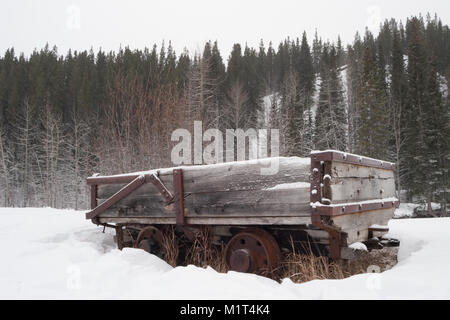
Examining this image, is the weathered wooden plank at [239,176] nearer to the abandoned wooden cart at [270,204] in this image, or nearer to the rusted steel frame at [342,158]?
the abandoned wooden cart at [270,204]

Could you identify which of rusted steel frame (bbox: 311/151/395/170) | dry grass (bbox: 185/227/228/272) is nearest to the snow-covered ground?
dry grass (bbox: 185/227/228/272)

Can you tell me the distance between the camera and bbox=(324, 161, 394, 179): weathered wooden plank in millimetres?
3008

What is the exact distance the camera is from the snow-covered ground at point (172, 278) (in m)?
2.38

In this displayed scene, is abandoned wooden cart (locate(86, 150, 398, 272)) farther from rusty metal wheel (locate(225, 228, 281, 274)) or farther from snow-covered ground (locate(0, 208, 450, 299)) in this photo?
snow-covered ground (locate(0, 208, 450, 299))

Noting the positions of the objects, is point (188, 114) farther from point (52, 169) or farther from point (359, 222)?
point (52, 169)

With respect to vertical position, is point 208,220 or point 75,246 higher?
point 208,220

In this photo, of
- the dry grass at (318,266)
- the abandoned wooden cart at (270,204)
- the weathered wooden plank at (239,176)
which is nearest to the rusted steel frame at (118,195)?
the abandoned wooden cart at (270,204)

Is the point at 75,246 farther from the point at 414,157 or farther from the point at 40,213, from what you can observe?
the point at 414,157

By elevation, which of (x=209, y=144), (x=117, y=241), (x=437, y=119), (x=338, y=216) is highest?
(x=437, y=119)

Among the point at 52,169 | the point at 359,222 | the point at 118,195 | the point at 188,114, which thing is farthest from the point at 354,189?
the point at 52,169

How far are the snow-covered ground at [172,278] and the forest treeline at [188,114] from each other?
6555 mm

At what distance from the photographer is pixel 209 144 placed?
1170 cm
